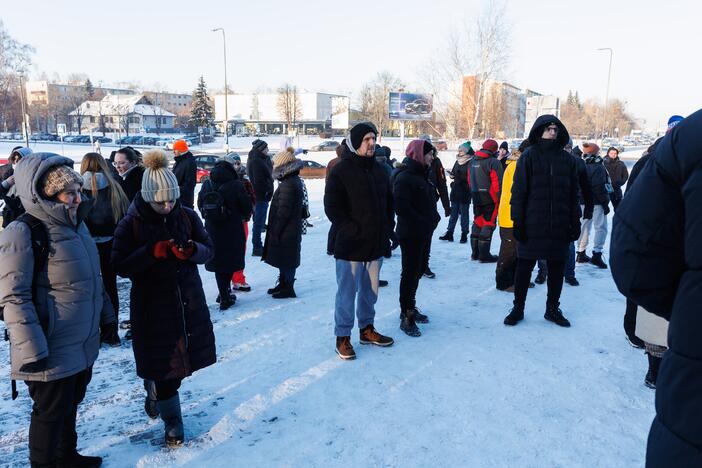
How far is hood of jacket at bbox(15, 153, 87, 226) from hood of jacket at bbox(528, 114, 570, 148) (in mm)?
4042

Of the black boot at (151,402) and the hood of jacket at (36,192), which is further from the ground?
the hood of jacket at (36,192)

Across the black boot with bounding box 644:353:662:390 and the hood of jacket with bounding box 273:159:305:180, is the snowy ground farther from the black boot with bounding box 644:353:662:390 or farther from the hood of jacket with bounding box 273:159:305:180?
the hood of jacket with bounding box 273:159:305:180

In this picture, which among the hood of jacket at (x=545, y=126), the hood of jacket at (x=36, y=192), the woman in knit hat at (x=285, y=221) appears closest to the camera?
the hood of jacket at (x=36, y=192)

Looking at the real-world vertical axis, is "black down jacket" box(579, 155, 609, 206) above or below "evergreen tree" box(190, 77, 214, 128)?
below

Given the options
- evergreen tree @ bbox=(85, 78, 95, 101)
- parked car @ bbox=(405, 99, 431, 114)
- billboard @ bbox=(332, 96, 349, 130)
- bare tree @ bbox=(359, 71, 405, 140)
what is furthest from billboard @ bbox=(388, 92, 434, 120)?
evergreen tree @ bbox=(85, 78, 95, 101)

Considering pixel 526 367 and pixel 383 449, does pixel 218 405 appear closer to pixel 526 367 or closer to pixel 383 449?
pixel 383 449

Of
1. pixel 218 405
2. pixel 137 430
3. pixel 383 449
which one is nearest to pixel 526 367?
pixel 383 449

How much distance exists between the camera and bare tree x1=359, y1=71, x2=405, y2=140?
206 feet

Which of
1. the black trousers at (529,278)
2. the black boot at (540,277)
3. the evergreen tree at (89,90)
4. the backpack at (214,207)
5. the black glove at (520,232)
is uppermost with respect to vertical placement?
the evergreen tree at (89,90)

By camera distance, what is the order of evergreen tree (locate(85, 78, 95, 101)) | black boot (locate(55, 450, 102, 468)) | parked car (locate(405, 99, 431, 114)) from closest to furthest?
black boot (locate(55, 450, 102, 468)) < parked car (locate(405, 99, 431, 114)) < evergreen tree (locate(85, 78, 95, 101))

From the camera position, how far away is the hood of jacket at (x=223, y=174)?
5734mm

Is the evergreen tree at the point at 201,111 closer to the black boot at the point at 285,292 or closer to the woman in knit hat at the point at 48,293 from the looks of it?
the black boot at the point at 285,292

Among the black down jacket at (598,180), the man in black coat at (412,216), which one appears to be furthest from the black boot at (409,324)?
the black down jacket at (598,180)

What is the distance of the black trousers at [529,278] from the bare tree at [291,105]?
3266 inches
